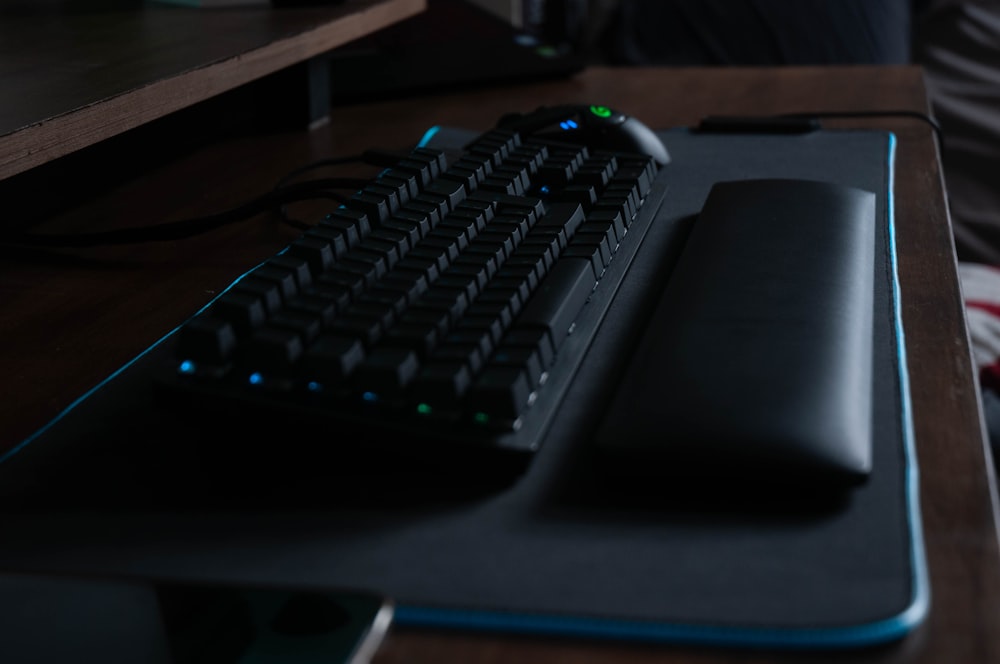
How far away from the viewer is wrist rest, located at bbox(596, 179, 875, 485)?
403 millimetres

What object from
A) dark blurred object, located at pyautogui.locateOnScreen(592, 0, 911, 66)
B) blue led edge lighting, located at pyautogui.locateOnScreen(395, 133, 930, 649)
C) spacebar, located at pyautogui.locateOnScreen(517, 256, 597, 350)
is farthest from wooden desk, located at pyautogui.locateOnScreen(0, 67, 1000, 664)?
dark blurred object, located at pyautogui.locateOnScreen(592, 0, 911, 66)

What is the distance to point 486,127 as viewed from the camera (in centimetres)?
106

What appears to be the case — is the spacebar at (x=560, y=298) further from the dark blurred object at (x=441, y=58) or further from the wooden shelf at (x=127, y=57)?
the dark blurred object at (x=441, y=58)

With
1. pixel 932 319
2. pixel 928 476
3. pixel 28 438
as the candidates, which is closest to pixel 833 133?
pixel 932 319

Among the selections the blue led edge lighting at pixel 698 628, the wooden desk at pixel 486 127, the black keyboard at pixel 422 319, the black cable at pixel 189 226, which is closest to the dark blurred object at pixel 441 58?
the wooden desk at pixel 486 127

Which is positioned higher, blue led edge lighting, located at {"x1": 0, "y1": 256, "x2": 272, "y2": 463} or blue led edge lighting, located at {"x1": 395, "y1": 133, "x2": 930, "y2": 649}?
blue led edge lighting, located at {"x1": 395, "y1": 133, "x2": 930, "y2": 649}

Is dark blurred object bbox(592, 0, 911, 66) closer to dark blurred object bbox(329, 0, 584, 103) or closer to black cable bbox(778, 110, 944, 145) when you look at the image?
dark blurred object bbox(329, 0, 584, 103)

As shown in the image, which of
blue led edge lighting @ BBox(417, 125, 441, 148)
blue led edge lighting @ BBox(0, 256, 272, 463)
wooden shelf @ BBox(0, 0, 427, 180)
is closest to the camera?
blue led edge lighting @ BBox(0, 256, 272, 463)

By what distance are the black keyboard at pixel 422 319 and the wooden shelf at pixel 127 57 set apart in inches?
6.7

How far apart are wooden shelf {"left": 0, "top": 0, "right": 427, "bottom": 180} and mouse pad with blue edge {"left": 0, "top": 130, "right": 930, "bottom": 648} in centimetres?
21

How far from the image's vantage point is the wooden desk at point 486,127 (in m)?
0.35

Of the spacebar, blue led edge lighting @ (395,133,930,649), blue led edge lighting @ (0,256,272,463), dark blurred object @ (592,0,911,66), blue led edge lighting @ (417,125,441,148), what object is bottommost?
dark blurred object @ (592,0,911,66)

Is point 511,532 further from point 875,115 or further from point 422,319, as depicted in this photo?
point 875,115

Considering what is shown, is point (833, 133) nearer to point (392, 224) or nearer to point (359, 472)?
point (392, 224)
